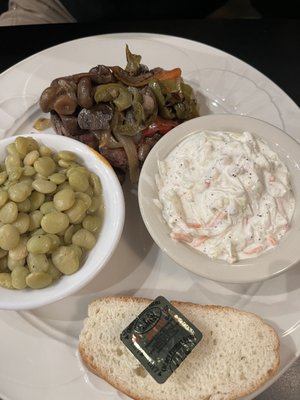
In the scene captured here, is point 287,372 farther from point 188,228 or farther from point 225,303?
point 188,228

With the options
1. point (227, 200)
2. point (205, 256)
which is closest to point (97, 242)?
point (205, 256)

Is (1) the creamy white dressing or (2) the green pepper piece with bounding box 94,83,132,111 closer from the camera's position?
(1) the creamy white dressing

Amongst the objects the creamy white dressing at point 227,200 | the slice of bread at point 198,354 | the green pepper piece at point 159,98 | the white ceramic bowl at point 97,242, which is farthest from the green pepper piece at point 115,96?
the slice of bread at point 198,354

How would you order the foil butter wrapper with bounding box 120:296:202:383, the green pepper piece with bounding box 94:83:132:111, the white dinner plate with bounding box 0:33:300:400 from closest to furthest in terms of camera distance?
the foil butter wrapper with bounding box 120:296:202:383
the white dinner plate with bounding box 0:33:300:400
the green pepper piece with bounding box 94:83:132:111

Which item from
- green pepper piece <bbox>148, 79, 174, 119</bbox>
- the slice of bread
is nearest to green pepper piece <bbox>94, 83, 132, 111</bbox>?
green pepper piece <bbox>148, 79, 174, 119</bbox>

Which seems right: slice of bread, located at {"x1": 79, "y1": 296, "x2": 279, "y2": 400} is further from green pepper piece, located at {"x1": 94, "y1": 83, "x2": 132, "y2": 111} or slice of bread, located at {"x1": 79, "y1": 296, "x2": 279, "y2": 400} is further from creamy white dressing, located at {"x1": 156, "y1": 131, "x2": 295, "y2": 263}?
green pepper piece, located at {"x1": 94, "y1": 83, "x2": 132, "y2": 111}

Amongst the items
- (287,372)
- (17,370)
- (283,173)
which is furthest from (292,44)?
(17,370)
